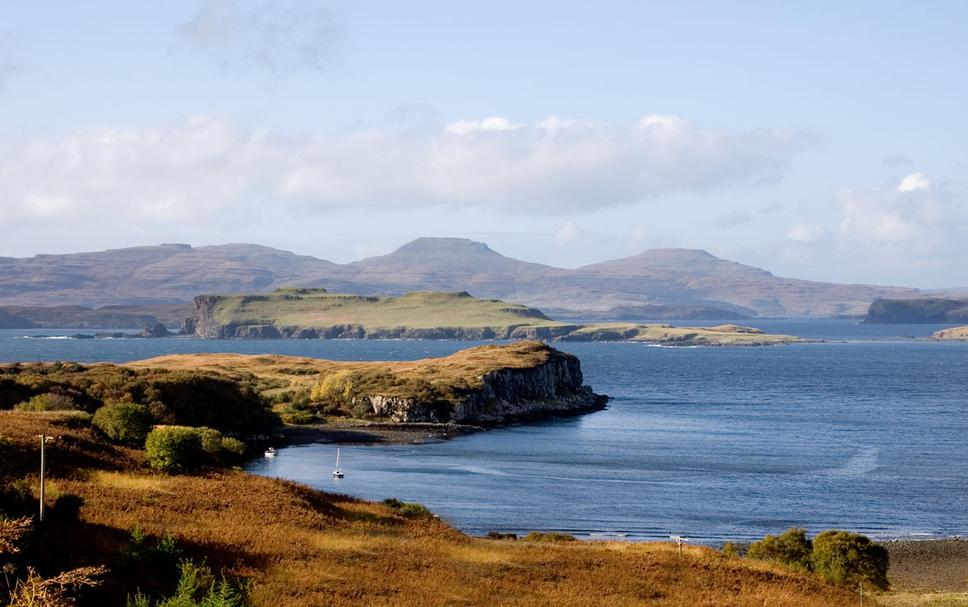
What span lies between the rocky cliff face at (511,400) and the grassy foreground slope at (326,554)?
8762 centimetres

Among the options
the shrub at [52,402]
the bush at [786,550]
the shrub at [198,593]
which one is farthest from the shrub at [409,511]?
the shrub at [52,402]

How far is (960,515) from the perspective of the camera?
77812 millimetres

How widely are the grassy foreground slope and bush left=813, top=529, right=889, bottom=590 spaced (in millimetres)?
6631

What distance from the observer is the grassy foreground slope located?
1259 inches

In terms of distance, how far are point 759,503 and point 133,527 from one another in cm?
5471

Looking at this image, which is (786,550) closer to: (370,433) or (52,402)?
(52,402)

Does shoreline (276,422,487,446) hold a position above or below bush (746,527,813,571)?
below

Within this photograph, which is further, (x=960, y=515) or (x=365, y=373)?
(x=365, y=373)

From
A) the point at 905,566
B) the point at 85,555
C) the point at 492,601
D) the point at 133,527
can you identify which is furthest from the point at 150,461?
the point at 905,566

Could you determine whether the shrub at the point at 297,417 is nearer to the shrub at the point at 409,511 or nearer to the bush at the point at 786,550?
the shrub at the point at 409,511

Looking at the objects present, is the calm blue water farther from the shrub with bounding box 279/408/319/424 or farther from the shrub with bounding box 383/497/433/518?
the shrub with bounding box 279/408/319/424

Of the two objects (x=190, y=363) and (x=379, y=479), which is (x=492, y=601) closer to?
(x=379, y=479)

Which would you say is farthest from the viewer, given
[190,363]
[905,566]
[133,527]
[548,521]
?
[190,363]

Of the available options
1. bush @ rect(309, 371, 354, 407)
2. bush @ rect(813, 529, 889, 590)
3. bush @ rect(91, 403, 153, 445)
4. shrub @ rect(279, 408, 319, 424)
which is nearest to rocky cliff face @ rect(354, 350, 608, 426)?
bush @ rect(309, 371, 354, 407)
